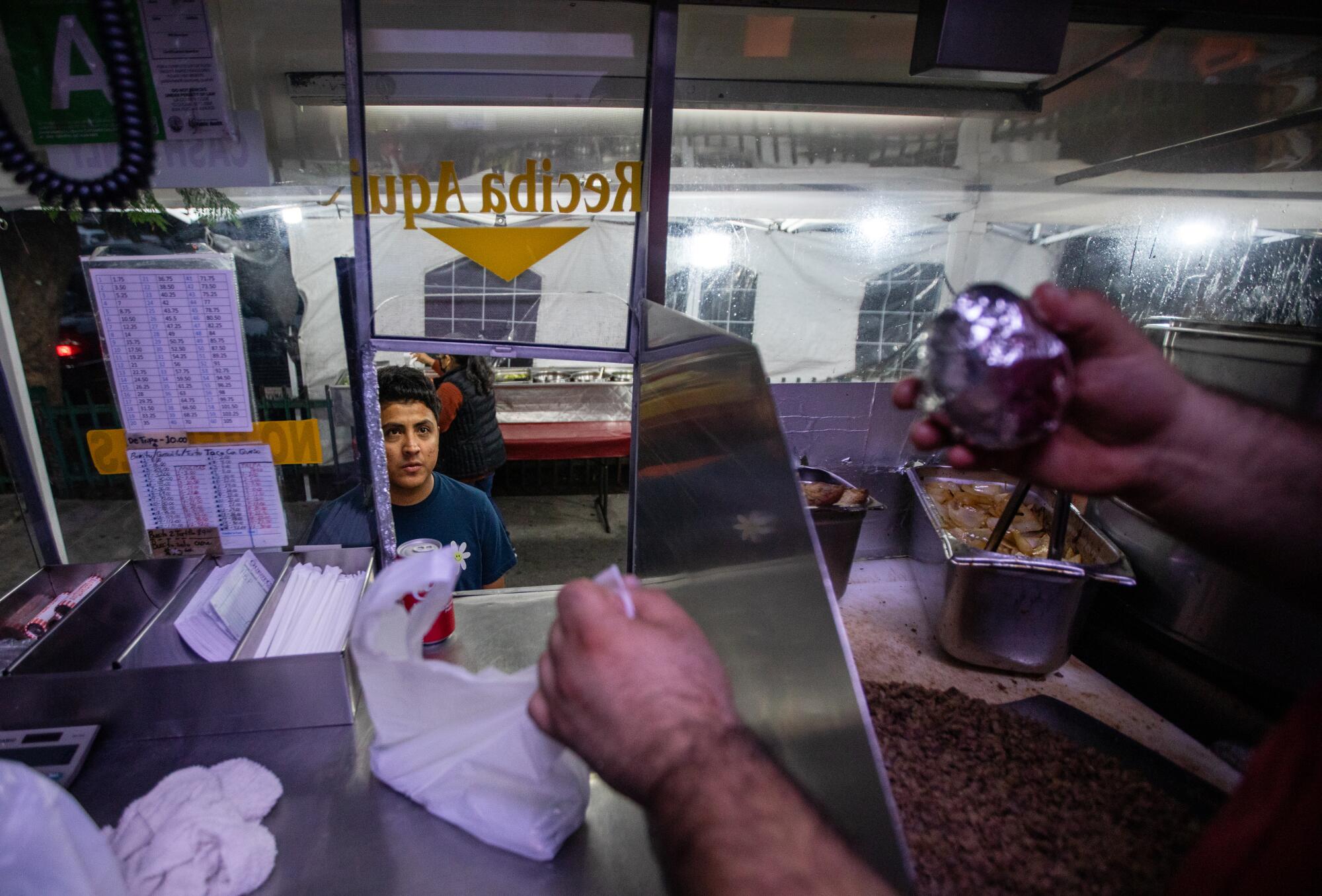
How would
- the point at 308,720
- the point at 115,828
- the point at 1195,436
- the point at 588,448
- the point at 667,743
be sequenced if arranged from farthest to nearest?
1. the point at 588,448
2. the point at 308,720
3. the point at 115,828
4. the point at 1195,436
5. the point at 667,743

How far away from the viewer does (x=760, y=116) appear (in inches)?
68.5

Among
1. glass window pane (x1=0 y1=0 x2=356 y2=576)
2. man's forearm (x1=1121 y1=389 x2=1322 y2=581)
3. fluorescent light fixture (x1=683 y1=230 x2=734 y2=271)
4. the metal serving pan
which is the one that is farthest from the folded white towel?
fluorescent light fixture (x1=683 y1=230 x2=734 y2=271)

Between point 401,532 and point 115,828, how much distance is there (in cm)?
98

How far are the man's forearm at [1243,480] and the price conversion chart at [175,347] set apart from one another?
1563mm

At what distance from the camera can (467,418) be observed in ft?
9.56

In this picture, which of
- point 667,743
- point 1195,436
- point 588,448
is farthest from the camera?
point 588,448

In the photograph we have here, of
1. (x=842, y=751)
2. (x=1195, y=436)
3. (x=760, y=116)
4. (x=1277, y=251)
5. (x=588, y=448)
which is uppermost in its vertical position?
(x=760, y=116)

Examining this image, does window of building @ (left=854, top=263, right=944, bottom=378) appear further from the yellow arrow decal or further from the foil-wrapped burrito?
the foil-wrapped burrito

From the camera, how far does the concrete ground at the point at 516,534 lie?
1310 millimetres

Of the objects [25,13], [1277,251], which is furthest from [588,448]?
[1277,251]

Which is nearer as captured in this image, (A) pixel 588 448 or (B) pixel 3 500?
(B) pixel 3 500

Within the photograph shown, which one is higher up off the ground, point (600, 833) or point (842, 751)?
point (842, 751)

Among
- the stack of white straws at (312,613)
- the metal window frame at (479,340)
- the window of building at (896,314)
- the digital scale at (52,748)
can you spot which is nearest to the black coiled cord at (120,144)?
the metal window frame at (479,340)

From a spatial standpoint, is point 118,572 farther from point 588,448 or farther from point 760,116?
point 588,448
